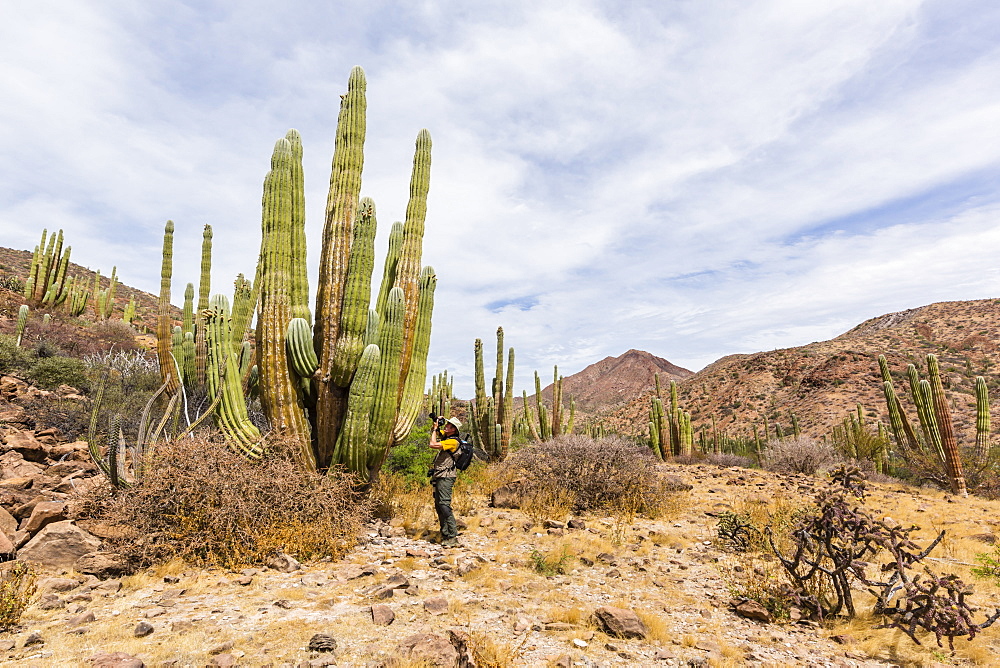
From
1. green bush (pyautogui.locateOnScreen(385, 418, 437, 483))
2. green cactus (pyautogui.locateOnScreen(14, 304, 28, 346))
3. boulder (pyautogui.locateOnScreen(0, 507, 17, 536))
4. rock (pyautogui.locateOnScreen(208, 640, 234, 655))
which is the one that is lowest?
rock (pyautogui.locateOnScreen(208, 640, 234, 655))

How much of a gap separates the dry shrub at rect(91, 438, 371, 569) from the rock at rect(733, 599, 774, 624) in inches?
162

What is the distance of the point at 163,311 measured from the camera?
10625 mm

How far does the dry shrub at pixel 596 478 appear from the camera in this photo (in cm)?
858

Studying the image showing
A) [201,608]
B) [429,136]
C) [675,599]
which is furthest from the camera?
[429,136]

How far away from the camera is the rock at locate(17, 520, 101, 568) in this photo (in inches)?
186

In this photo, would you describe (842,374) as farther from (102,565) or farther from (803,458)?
(102,565)

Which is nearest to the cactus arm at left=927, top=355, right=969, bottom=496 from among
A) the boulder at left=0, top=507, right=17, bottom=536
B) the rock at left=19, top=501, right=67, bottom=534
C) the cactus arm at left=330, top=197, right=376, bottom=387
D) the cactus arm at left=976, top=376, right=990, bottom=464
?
the cactus arm at left=976, top=376, right=990, bottom=464

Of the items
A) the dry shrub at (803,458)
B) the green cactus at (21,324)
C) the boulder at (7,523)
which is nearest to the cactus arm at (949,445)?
the dry shrub at (803,458)

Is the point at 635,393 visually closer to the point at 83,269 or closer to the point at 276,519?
the point at 83,269

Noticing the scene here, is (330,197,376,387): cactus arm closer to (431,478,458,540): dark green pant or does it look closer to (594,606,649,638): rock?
(431,478,458,540): dark green pant

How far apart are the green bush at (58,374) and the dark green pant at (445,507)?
8863 mm

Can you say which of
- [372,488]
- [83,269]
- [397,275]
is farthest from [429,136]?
[83,269]

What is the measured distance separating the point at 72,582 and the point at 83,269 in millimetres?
45227

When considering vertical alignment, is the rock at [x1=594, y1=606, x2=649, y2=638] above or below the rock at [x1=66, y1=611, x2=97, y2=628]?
below
